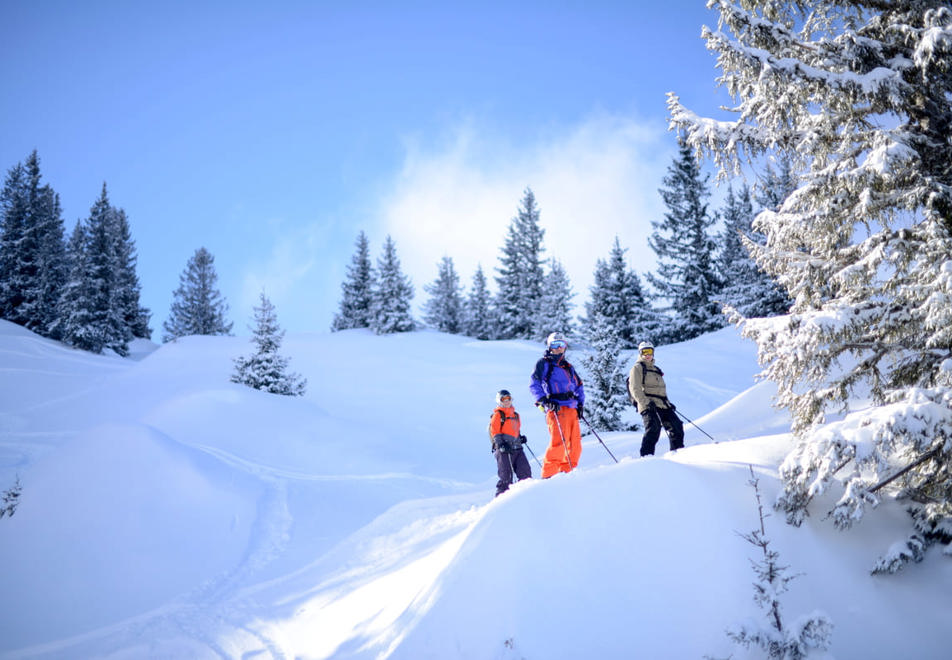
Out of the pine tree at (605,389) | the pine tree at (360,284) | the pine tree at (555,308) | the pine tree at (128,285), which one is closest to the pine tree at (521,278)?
the pine tree at (555,308)

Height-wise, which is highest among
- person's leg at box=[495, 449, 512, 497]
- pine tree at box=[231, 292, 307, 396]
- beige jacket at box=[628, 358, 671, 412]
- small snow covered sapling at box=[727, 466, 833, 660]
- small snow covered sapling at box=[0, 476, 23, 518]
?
pine tree at box=[231, 292, 307, 396]

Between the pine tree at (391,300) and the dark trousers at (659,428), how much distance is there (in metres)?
28.6

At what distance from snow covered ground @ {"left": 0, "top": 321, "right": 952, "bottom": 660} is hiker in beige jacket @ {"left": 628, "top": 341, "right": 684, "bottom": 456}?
0.70m

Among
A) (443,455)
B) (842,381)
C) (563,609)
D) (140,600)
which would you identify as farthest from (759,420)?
(140,600)

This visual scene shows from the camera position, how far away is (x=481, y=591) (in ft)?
13.5

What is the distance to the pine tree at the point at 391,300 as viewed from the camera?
3581cm

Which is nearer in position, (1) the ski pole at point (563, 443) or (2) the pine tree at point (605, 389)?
(1) the ski pole at point (563, 443)

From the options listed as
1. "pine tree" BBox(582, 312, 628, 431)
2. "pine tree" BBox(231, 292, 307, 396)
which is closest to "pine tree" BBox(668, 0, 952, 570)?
"pine tree" BBox(582, 312, 628, 431)

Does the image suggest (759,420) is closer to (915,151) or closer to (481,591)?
(915,151)

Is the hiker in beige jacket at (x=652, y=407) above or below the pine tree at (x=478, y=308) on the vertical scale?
below

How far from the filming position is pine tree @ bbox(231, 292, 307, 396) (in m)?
18.3

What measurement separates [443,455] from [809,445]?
36.7 ft

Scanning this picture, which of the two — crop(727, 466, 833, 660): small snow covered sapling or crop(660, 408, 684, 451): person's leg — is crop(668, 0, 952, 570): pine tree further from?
crop(660, 408, 684, 451): person's leg

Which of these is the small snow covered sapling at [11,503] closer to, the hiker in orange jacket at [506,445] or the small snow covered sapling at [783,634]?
the hiker in orange jacket at [506,445]
